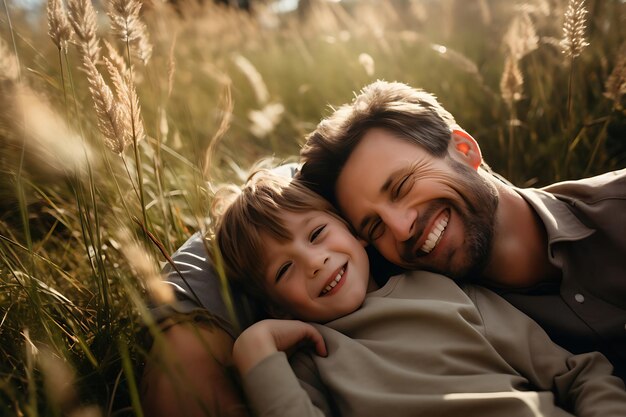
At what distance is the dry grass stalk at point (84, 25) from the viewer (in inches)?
53.0

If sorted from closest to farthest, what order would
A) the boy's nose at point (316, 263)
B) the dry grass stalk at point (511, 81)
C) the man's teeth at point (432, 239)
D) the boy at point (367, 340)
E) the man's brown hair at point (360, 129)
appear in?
the boy at point (367, 340) < the boy's nose at point (316, 263) < the man's teeth at point (432, 239) < the man's brown hair at point (360, 129) < the dry grass stalk at point (511, 81)

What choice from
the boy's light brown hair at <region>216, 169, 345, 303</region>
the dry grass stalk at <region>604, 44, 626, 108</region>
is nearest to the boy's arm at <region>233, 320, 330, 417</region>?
the boy's light brown hair at <region>216, 169, 345, 303</region>

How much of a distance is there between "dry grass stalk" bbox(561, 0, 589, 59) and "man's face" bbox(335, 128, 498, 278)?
1.96ft

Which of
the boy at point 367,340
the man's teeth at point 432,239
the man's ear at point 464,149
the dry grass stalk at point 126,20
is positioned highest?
the dry grass stalk at point 126,20

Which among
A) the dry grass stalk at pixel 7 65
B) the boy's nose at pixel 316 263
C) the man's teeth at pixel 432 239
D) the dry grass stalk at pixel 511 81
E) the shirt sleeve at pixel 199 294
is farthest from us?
the dry grass stalk at pixel 511 81

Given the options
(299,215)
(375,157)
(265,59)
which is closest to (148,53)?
(299,215)

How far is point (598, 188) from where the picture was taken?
1.94 meters

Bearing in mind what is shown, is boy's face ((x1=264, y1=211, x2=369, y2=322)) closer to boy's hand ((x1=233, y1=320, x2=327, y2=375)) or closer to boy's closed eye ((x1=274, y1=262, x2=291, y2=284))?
boy's closed eye ((x1=274, y1=262, x2=291, y2=284))

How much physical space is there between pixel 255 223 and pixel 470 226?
80 cm

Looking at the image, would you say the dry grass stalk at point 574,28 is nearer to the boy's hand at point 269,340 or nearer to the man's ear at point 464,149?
the man's ear at point 464,149

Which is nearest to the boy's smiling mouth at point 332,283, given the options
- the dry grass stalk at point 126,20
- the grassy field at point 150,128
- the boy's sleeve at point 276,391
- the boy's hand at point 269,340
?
the boy's hand at point 269,340

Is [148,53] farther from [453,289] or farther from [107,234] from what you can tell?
[453,289]

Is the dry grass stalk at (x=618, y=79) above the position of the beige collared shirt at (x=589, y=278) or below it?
above

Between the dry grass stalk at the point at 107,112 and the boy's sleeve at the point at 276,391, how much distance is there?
0.72 meters
